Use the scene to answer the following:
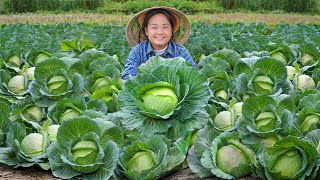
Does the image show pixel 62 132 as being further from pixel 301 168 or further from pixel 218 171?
pixel 301 168

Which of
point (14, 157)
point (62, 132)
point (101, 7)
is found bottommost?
point (101, 7)

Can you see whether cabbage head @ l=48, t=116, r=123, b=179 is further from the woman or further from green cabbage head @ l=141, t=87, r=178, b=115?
the woman

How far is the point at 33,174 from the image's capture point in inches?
141

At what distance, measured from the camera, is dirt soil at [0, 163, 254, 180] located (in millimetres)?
3438

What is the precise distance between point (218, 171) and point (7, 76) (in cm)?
260

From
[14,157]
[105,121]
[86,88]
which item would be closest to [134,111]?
[105,121]

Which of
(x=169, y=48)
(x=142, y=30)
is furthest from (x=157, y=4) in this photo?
(x=169, y=48)

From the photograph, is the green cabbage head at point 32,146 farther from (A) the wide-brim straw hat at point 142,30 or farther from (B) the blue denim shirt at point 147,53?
(A) the wide-brim straw hat at point 142,30

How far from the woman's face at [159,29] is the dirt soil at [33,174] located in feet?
6.10

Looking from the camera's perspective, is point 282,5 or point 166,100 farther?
point 282,5

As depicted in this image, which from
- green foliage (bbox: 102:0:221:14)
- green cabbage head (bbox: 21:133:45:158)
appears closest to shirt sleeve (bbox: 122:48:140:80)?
green cabbage head (bbox: 21:133:45:158)

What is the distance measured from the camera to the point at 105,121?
3.46 metres

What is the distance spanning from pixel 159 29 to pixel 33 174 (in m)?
2.04

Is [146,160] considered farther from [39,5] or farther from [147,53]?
[39,5]
